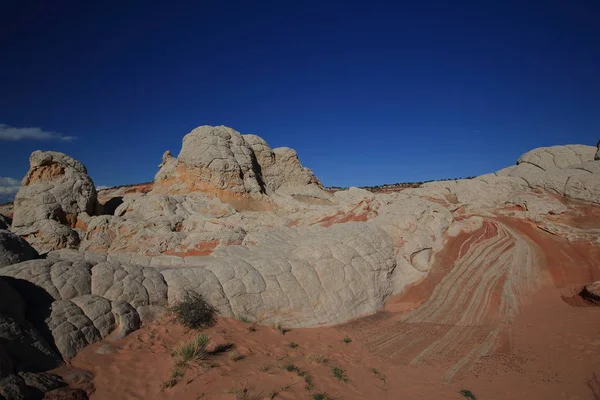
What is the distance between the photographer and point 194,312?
655 centimetres

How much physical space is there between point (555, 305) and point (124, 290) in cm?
1043

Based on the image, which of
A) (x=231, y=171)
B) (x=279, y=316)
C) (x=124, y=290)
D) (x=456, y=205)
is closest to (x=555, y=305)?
(x=456, y=205)

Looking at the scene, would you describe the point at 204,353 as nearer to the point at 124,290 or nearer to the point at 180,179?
the point at 124,290

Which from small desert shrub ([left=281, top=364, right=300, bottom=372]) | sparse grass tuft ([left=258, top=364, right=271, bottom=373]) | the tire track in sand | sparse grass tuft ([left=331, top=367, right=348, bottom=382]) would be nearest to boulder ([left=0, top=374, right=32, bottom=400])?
sparse grass tuft ([left=258, top=364, right=271, bottom=373])

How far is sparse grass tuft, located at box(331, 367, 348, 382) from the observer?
560cm

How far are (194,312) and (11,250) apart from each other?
175 inches

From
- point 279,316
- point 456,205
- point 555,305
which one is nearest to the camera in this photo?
point 279,316

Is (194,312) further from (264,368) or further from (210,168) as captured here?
(210,168)

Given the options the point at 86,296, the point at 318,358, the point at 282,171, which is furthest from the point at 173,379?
the point at 282,171

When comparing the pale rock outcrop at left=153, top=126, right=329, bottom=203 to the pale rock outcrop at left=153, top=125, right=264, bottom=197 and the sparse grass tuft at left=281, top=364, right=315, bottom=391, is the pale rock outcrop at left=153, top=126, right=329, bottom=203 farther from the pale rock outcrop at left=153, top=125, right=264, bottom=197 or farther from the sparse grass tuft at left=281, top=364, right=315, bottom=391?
the sparse grass tuft at left=281, top=364, right=315, bottom=391

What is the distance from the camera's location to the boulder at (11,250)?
273 inches

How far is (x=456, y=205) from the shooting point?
1298 centimetres

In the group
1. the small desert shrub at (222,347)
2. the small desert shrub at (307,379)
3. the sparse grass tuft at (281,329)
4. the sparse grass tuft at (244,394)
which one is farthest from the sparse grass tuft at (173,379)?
the sparse grass tuft at (281,329)

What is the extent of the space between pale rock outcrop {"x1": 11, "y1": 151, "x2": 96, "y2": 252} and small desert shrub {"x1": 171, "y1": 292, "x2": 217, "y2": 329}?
435 inches
